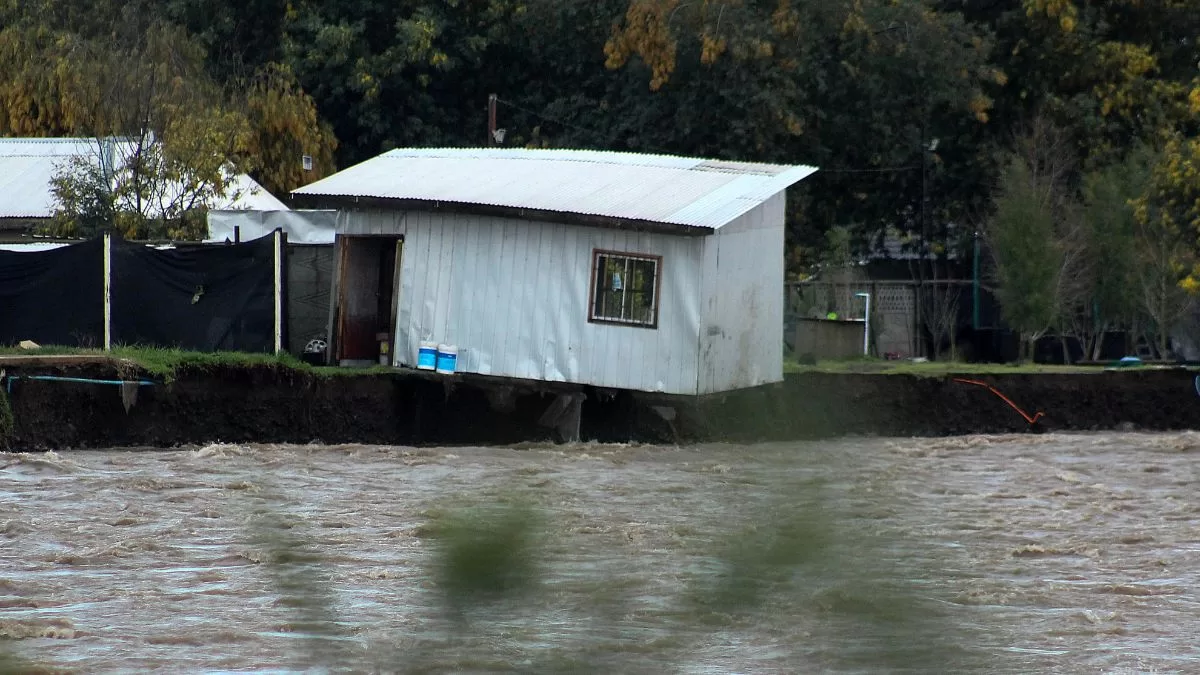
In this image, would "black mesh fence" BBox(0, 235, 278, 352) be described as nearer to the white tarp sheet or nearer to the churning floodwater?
the churning floodwater

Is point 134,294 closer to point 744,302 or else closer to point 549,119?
point 744,302

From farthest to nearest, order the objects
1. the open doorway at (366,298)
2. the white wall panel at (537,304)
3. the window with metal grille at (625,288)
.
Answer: the open doorway at (366,298) < the window with metal grille at (625,288) < the white wall panel at (537,304)

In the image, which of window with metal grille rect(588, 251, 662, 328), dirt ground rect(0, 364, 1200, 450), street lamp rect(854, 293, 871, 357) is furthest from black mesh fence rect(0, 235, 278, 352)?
street lamp rect(854, 293, 871, 357)

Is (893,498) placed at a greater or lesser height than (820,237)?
lesser

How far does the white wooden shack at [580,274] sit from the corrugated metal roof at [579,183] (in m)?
0.04

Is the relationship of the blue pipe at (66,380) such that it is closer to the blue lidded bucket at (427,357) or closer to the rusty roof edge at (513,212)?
the blue lidded bucket at (427,357)

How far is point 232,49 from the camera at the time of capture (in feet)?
96.1

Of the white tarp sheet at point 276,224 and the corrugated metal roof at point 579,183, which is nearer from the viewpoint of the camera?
the corrugated metal roof at point 579,183

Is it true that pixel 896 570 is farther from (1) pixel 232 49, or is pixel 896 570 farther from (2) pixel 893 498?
(1) pixel 232 49

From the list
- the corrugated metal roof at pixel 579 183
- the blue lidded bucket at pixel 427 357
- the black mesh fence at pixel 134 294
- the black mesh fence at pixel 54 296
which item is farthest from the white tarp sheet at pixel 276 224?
the black mesh fence at pixel 54 296

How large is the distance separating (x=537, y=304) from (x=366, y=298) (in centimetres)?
230

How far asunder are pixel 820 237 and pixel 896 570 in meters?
25.4

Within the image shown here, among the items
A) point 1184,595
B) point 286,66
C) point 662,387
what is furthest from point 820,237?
point 1184,595

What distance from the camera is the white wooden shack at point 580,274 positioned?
52.6ft
